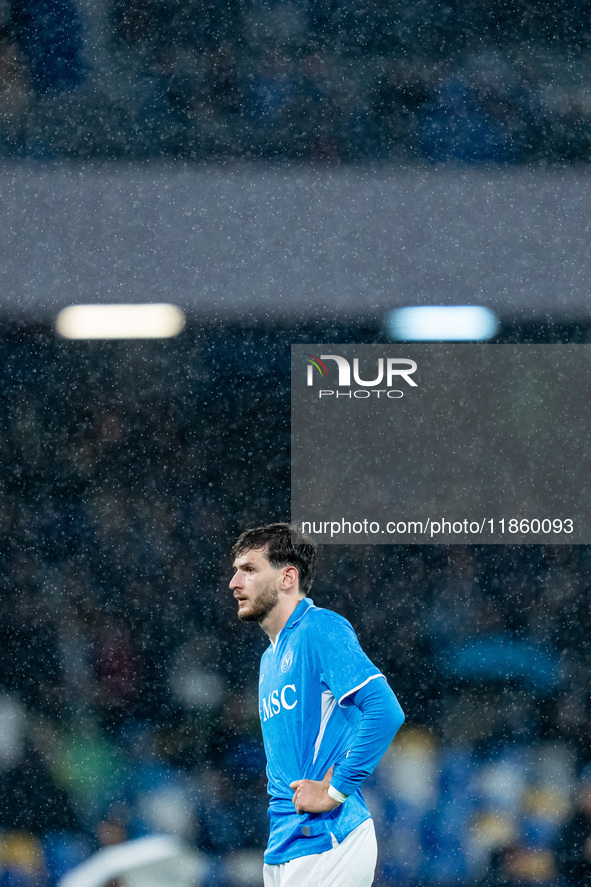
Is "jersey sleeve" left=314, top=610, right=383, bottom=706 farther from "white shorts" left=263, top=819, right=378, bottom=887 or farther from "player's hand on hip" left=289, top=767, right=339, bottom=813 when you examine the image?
"white shorts" left=263, top=819, right=378, bottom=887

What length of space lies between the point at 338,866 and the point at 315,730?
400 mm

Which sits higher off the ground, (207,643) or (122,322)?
(122,322)

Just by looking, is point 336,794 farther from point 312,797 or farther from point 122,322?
point 122,322

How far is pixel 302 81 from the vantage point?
15.4 feet

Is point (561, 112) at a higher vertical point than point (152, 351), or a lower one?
higher

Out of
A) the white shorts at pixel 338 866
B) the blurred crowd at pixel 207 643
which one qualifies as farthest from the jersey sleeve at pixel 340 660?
the blurred crowd at pixel 207 643

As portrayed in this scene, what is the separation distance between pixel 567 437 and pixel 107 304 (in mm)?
1980

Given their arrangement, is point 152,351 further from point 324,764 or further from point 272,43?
point 324,764

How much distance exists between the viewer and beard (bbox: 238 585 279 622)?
143 inches

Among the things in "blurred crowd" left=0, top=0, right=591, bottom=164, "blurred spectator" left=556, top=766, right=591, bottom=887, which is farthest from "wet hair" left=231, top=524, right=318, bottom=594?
"blurred crowd" left=0, top=0, right=591, bottom=164

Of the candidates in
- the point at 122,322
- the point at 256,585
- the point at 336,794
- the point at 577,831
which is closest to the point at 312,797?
the point at 336,794

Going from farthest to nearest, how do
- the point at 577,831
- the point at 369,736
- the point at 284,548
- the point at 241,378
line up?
1. the point at 241,378
2. the point at 577,831
3. the point at 284,548
4. the point at 369,736

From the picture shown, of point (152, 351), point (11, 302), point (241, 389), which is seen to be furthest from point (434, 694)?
point (11, 302)

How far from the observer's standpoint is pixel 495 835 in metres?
4.45
